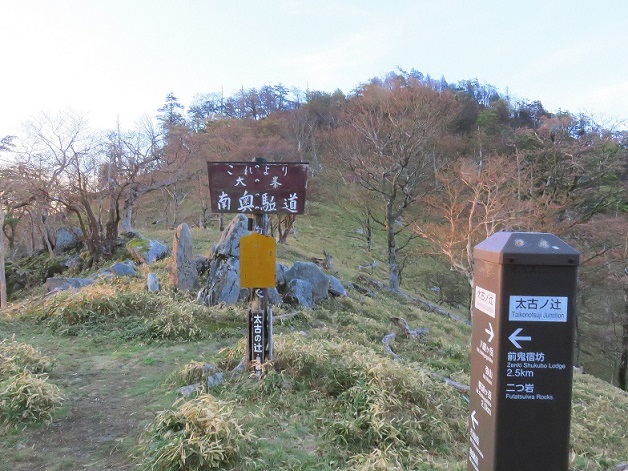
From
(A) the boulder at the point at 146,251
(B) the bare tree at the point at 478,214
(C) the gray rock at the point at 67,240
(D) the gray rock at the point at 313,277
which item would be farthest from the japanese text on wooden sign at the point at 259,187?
(C) the gray rock at the point at 67,240

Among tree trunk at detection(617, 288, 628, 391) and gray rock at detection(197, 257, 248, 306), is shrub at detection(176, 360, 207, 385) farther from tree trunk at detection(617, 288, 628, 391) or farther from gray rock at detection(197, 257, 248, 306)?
tree trunk at detection(617, 288, 628, 391)

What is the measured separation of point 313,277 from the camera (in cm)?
1219

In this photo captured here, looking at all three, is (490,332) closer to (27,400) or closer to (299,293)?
(27,400)

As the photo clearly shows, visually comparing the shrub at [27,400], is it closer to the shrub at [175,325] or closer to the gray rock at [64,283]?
the shrub at [175,325]

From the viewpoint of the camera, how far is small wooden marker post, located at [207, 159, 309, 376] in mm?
5695

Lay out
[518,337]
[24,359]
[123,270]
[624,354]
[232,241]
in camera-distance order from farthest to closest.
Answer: [624,354], [123,270], [232,241], [24,359], [518,337]

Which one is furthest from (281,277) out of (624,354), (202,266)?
(624,354)

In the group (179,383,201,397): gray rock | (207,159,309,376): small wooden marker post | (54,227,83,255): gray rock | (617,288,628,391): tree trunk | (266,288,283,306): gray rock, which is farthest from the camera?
(54,227,83,255): gray rock

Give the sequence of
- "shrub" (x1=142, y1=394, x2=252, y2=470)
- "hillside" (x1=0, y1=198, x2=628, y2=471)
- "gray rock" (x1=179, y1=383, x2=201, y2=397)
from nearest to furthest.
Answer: "shrub" (x1=142, y1=394, x2=252, y2=470) < "hillside" (x1=0, y1=198, x2=628, y2=471) < "gray rock" (x1=179, y1=383, x2=201, y2=397)

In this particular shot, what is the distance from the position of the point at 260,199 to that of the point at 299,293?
5782 millimetres

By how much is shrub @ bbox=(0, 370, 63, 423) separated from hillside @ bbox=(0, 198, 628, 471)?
0.11 meters

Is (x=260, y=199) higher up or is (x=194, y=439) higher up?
(x=260, y=199)

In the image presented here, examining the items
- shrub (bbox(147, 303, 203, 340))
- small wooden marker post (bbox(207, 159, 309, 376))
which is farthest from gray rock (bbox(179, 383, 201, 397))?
shrub (bbox(147, 303, 203, 340))

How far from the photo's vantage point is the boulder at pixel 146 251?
52.1 ft
